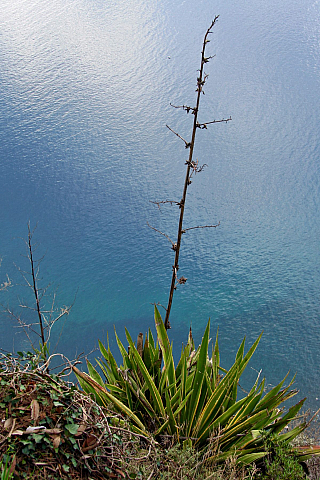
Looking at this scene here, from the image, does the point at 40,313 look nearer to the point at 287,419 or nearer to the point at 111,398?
the point at 111,398

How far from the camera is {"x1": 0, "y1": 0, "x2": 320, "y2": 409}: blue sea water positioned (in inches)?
165

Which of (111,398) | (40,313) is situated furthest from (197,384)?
(40,313)

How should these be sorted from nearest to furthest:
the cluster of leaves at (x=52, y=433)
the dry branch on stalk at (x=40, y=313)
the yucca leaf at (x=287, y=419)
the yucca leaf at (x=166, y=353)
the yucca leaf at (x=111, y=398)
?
the cluster of leaves at (x=52, y=433) < the yucca leaf at (x=287, y=419) < the yucca leaf at (x=111, y=398) < the yucca leaf at (x=166, y=353) < the dry branch on stalk at (x=40, y=313)

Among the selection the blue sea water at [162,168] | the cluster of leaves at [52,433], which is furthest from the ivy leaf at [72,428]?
the blue sea water at [162,168]

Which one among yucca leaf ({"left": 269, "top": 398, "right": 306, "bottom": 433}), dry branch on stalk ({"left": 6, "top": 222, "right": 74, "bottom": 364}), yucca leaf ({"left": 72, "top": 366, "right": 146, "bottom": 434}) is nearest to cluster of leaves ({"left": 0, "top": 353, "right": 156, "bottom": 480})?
yucca leaf ({"left": 72, "top": 366, "right": 146, "bottom": 434})

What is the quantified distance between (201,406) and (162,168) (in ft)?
15.4

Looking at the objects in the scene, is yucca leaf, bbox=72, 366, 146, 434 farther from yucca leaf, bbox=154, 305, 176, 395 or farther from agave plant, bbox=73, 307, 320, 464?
yucca leaf, bbox=154, 305, 176, 395

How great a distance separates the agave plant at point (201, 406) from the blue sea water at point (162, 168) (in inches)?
73.3

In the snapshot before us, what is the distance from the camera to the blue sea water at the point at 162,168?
4.20 m

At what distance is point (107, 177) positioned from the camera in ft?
19.7

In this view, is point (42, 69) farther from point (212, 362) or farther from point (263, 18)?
point (212, 362)

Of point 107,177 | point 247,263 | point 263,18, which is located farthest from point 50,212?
point 263,18

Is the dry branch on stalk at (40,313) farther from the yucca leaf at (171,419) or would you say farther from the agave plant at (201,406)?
the yucca leaf at (171,419)

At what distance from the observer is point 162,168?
615 centimetres
